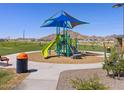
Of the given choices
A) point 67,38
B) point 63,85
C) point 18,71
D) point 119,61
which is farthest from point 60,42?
point 63,85

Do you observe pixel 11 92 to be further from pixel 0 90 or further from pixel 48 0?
pixel 48 0

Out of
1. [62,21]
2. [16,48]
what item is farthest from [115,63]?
[16,48]

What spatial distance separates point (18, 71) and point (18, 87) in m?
3.58

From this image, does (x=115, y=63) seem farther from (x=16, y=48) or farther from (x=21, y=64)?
(x=16, y=48)

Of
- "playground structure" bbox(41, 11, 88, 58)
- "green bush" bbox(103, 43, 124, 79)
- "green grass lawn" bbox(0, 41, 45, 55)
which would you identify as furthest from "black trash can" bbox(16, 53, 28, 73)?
"green grass lawn" bbox(0, 41, 45, 55)

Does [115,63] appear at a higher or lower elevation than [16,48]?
higher

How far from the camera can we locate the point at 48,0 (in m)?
11.6

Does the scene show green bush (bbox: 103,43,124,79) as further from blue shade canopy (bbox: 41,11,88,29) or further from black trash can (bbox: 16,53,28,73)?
blue shade canopy (bbox: 41,11,88,29)

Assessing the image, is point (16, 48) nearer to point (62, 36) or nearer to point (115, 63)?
point (62, 36)

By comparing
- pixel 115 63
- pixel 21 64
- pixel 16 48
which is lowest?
pixel 16 48

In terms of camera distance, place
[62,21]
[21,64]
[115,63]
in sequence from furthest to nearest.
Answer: [62,21] < [21,64] < [115,63]

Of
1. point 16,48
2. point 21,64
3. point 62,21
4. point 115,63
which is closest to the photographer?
point 115,63

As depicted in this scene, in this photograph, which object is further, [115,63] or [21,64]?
[21,64]

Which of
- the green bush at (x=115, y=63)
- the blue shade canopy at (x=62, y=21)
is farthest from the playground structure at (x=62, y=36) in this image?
the green bush at (x=115, y=63)
